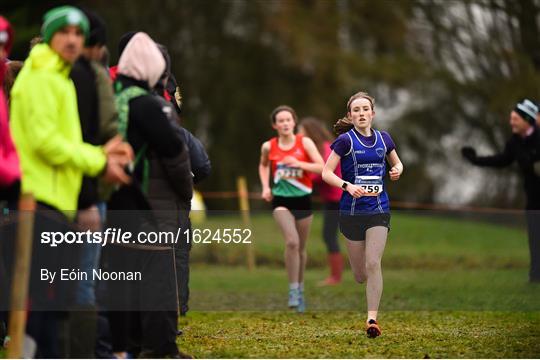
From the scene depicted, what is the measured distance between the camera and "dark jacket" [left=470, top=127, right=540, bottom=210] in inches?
585

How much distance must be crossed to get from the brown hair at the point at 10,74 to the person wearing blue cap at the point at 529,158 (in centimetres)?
677

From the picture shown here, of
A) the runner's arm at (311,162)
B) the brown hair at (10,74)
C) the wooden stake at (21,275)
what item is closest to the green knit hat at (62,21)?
the wooden stake at (21,275)

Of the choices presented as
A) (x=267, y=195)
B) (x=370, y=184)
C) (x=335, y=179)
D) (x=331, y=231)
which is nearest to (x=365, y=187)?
(x=370, y=184)

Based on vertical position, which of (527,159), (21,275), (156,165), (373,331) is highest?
(527,159)

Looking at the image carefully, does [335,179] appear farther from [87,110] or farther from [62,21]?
[62,21]

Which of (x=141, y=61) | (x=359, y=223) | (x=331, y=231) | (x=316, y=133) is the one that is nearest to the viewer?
(x=141, y=61)

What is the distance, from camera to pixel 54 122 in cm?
712

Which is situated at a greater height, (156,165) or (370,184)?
(370,184)

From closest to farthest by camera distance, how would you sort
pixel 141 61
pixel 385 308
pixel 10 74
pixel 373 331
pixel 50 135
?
pixel 50 135 < pixel 141 61 < pixel 10 74 < pixel 373 331 < pixel 385 308

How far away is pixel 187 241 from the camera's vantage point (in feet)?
32.6

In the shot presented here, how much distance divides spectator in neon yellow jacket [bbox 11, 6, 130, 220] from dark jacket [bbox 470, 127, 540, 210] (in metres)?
8.46

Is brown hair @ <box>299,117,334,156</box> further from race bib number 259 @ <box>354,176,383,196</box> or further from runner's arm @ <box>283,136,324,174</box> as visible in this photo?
race bib number 259 @ <box>354,176,383,196</box>

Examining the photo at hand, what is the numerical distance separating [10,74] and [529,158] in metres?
7.59

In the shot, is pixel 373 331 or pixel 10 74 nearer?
pixel 10 74
